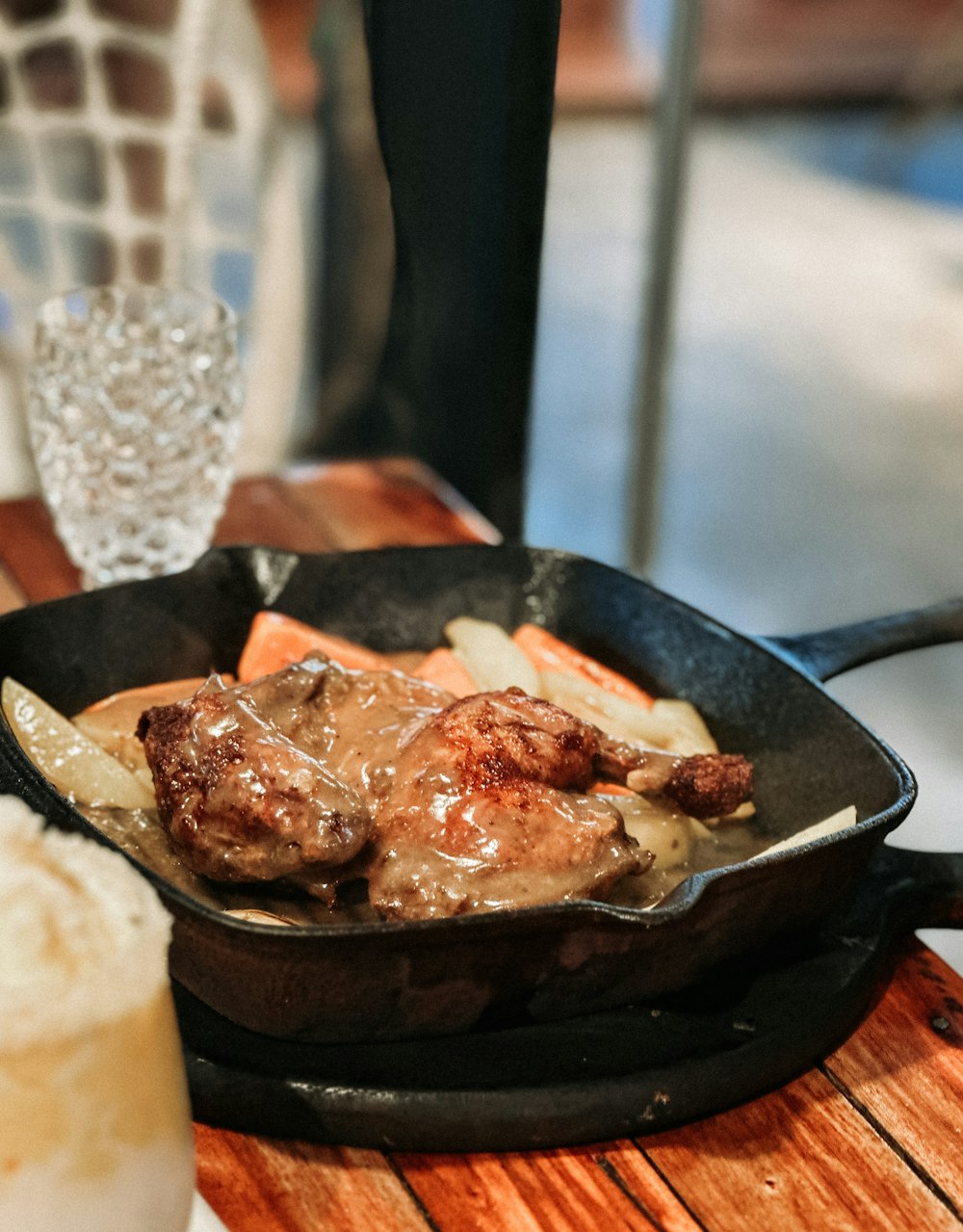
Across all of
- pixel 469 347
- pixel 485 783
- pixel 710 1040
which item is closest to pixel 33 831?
pixel 485 783

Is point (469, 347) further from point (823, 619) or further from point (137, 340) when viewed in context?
point (823, 619)

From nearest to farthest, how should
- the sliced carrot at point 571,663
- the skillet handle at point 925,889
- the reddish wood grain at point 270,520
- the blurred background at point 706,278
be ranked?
the skillet handle at point 925,889
the sliced carrot at point 571,663
the reddish wood grain at point 270,520
the blurred background at point 706,278

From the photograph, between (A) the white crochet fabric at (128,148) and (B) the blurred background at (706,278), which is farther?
(B) the blurred background at (706,278)

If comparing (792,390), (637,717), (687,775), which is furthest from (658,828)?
(792,390)

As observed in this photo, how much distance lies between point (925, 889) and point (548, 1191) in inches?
17.4

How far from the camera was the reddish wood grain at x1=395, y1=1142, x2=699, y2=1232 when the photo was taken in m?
1.05

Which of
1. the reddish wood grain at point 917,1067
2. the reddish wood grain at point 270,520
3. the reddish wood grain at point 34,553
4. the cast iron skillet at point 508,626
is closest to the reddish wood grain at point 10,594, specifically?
the reddish wood grain at point 34,553

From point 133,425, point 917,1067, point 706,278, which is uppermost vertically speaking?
point 133,425

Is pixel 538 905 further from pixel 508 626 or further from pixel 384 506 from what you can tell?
pixel 384 506

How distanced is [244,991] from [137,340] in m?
1.09

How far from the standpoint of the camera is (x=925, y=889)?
1312mm

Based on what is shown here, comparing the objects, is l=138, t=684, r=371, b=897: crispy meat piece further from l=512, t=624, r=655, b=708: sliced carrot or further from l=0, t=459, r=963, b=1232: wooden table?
l=512, t=624, r=655, b=708: sliced carrot

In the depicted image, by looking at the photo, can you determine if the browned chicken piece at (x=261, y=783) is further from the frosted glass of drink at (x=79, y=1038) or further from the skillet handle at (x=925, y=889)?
the skillet handle at (x=925, y=889)

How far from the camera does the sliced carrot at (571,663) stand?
1600mm
